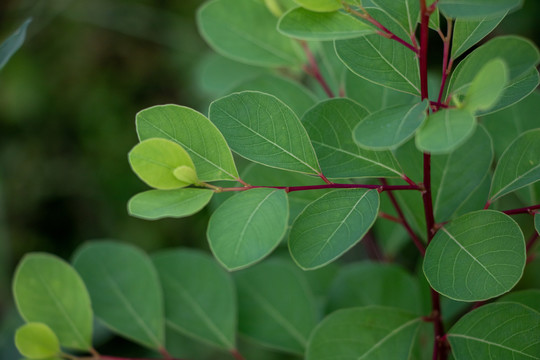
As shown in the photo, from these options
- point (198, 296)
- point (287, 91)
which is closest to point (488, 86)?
point (287, 91)

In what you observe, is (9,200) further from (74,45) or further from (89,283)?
(89,283)


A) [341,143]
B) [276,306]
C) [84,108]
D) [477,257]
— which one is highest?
[84,108]

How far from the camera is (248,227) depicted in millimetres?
456

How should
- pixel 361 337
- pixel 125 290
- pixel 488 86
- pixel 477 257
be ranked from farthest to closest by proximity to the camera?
pixel 125 290
pixel 361 337
pixel 477 257
pixel 488 86

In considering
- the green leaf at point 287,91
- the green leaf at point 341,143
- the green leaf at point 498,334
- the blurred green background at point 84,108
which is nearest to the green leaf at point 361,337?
the green leaf at point 498,334

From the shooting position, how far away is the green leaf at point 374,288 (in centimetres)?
75

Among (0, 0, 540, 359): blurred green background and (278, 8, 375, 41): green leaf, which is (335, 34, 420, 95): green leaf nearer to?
(278, 8, 375, 41): green leaf

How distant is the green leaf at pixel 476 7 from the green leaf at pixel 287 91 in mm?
333

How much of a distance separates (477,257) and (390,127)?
5.8 inches

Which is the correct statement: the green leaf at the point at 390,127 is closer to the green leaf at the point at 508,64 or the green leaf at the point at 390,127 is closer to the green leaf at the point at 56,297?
the green leaf at the point at 508,64

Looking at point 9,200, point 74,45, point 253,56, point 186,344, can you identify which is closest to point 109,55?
point 74,45

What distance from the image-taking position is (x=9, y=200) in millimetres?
1718

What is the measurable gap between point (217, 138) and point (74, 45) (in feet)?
5.28

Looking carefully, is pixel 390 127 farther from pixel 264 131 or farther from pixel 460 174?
pixel 460 174
